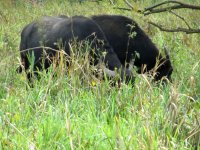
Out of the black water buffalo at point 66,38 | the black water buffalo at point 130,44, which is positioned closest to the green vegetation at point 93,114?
the black water buffalo at point 66,38

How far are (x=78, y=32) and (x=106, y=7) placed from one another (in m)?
6.26

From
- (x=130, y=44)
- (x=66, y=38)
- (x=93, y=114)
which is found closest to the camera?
(x=93, y=114)

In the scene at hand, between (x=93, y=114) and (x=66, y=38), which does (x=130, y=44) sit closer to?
(x=66, y=38)

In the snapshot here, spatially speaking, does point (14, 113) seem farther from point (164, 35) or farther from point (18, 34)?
point (18, 34)

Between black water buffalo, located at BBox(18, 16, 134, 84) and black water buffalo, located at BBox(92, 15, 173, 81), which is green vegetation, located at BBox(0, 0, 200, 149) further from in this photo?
black water buffalo, located at BBox(92, 15, 173, 81)

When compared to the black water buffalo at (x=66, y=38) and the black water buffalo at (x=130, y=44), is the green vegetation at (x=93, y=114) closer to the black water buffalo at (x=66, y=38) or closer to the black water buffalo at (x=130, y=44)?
the black water buffalo at (x=66, y=38)

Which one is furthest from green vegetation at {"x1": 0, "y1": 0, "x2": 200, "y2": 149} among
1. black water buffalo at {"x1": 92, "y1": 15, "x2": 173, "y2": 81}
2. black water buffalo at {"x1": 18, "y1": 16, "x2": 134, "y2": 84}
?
black water buffalo at {"x1": 92, "y1": 15, "x2": 173, "y2": 81}

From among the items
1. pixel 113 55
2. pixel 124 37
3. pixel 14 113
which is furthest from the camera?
pixel 124 37

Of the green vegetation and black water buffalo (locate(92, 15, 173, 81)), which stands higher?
the green vegetation

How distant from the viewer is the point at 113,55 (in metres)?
7.43

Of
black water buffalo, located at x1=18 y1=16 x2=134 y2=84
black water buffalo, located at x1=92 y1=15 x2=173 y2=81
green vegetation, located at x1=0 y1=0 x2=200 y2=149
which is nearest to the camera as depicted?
green vegetation, located at x1=0 y1=0 x2=200 y2=149

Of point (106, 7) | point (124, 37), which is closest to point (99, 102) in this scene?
point (124, 37)

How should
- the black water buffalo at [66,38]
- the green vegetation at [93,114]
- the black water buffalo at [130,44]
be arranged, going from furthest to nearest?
the black water buffalo at [130,44] < the black water buffalo at [66,38] < the green vegetation at [93,114]

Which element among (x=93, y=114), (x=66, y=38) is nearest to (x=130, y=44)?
(x=66, y=38)
